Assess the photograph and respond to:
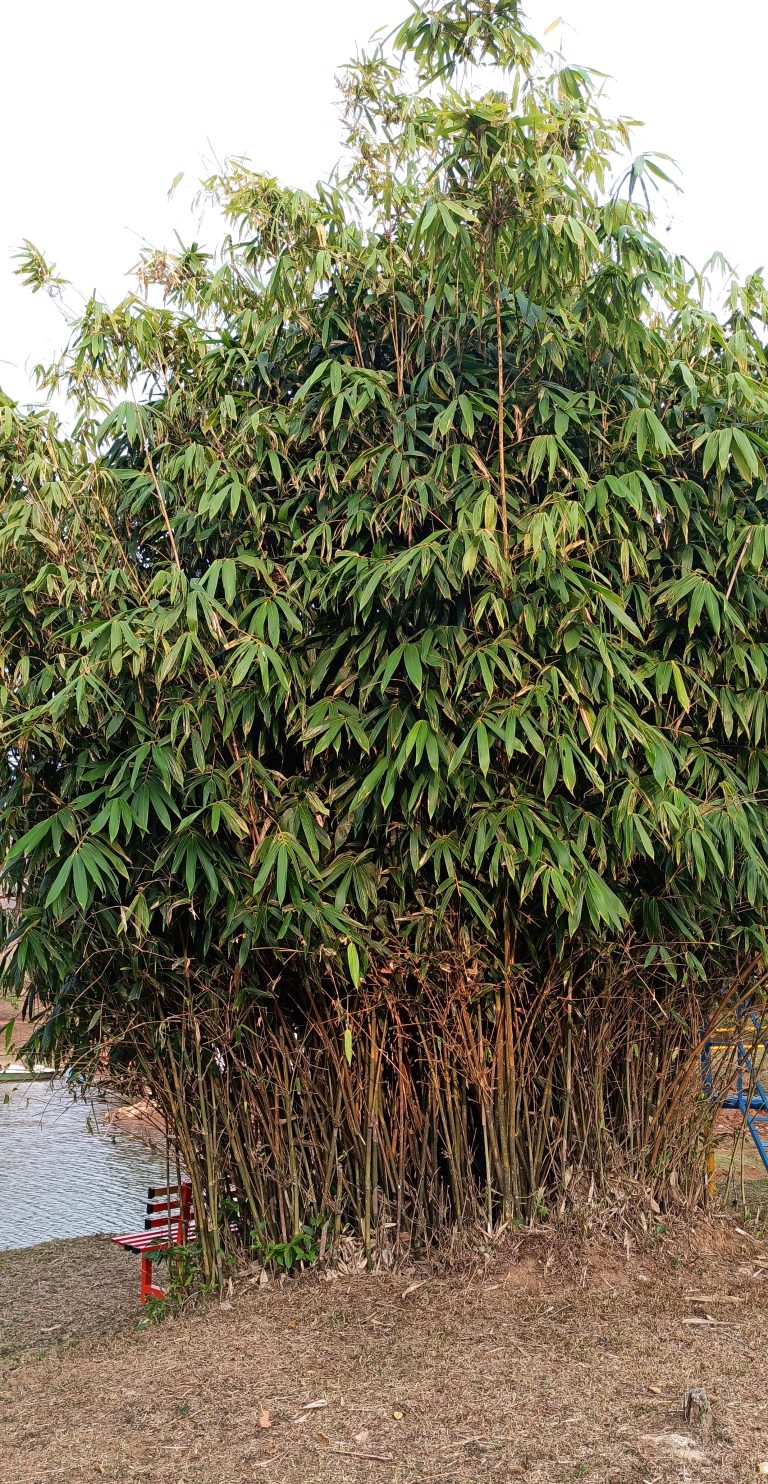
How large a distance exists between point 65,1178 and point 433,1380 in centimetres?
442

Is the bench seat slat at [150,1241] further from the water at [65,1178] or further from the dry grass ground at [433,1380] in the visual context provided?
the water at [65,1178]

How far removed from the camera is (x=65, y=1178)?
674 centimetres

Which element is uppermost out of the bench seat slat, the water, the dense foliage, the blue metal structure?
the dense foliage

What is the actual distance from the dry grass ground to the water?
1.55 meters

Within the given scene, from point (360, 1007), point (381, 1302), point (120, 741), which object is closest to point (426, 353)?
point (120, 741)

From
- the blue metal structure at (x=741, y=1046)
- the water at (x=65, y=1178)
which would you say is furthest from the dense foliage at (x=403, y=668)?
the water at (x=65, y=1178)

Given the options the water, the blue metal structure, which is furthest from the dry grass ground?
the water

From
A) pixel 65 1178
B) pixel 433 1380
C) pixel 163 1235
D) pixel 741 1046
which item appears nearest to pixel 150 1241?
pixel 163 1235

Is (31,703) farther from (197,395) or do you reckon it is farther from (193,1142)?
(193,1142)

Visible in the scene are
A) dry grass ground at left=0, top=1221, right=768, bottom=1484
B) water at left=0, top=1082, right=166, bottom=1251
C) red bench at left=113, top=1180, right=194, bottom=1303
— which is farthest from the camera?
water at left=0, top=1082, right=166, bottom=1251

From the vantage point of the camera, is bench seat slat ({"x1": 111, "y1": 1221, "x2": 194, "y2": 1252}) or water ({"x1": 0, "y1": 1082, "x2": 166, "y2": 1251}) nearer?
bench seat slat ({"x1": 111, "y1": 1221, "x2": 194, "y2": 1252})

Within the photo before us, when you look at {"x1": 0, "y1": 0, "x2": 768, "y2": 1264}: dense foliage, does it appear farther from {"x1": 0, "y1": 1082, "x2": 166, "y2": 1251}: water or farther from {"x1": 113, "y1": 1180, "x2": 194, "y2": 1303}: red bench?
{"x1": 0, "y1": 1082, "x2": 166, "y2": 1251}: water

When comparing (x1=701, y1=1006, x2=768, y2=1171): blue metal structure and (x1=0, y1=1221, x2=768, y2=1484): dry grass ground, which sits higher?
(x1=701, y1=1006, x2=768, y2=1171): blue metal structure

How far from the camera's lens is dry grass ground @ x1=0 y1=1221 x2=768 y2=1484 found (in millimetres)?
2514
